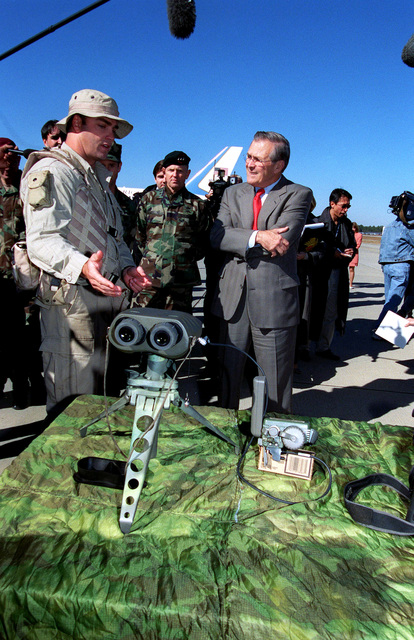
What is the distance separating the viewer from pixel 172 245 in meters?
3.20

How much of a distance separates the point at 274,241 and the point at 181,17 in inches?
88.8

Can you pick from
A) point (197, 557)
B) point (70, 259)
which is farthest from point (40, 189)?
point (197, 557)

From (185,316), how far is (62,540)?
28.7 inches

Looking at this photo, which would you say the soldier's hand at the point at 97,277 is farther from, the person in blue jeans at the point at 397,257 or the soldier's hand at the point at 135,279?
the person in blue jeans at the point at 397,257

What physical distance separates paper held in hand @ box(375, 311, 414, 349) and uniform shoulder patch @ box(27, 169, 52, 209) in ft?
7.83

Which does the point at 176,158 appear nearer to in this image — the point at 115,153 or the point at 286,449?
the point at 115,153

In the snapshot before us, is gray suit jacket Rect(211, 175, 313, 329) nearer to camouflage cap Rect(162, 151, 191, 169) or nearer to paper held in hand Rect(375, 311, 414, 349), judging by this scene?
camouflage cap Rect(162, 151, 191, 169)

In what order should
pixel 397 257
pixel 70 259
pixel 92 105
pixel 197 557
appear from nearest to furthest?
pixel 197 557, pixel 70 259, pixel 92 105, pixel 397 257

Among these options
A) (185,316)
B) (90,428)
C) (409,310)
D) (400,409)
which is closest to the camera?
(185,316)

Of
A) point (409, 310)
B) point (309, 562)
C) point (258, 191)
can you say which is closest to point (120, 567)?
point (309, 562)

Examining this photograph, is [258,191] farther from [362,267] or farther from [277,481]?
[362,267]

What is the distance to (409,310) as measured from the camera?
5594 millimetres

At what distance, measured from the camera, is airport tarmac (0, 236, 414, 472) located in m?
3.03

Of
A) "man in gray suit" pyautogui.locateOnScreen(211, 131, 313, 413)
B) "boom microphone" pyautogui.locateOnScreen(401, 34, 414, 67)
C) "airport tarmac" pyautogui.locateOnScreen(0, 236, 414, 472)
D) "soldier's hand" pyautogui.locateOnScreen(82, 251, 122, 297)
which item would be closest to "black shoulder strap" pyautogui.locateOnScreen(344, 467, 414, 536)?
"soldier's hand" pyautogui.locateOnScreen(82, 251, 122, 297)
